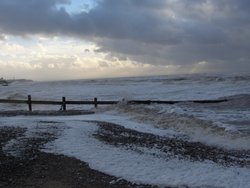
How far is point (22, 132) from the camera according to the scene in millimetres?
15148

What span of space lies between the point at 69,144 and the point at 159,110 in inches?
503

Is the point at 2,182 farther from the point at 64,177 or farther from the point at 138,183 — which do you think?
the point at 138,183

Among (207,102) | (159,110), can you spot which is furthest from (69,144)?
(207,102)

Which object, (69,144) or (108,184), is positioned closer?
(108,184)

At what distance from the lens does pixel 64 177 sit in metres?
9.97

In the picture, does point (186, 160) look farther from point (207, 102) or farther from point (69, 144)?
point (207, 102)

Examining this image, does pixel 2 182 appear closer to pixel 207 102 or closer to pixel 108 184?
pixel 108 184

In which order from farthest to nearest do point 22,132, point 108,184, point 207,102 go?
point 207,102, point 22,132, point 108,184

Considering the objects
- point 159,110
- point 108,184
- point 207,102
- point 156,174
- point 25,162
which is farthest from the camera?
point 207,102

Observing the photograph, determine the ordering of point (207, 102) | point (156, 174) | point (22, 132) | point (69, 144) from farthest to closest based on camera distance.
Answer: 1. point (207, 102)
2. point (22, 132)
3. point (69, 144)
4. point (156, 174)

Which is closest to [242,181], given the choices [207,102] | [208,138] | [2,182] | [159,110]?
[2,182]

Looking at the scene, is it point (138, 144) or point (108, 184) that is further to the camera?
point (138, 144)

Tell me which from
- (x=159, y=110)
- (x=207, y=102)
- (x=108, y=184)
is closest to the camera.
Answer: (x=108, y=184)

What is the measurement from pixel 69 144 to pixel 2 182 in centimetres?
369
